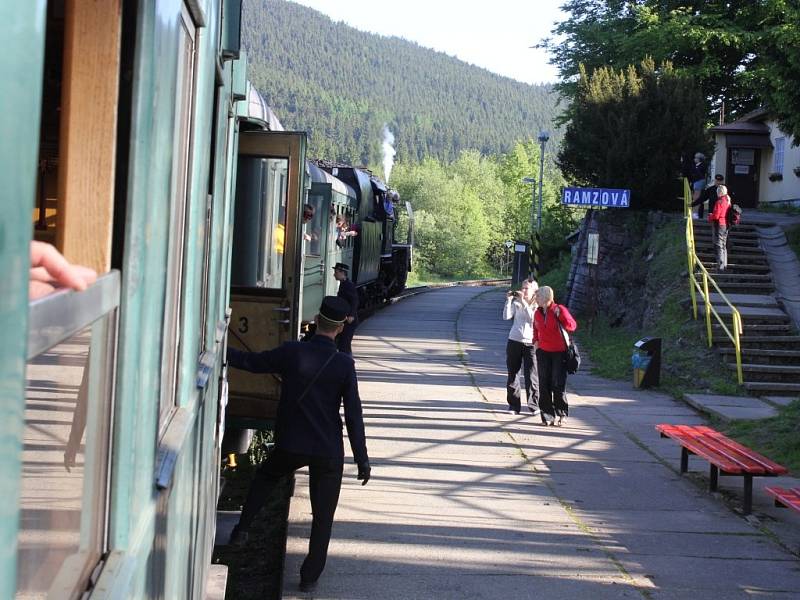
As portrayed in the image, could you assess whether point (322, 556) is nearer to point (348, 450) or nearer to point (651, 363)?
point (348, 450)

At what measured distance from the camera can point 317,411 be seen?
19.7ft

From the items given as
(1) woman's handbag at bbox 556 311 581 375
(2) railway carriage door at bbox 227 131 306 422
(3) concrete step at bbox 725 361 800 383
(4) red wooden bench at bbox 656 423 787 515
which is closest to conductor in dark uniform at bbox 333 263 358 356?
(1) woman's handbag at bbox 556 311 581 375

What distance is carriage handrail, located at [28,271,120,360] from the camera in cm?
107

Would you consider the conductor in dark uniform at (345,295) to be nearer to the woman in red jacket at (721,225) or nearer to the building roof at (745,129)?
the woman in red jacket at (721,225)

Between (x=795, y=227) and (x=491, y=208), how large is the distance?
92898 millimetres

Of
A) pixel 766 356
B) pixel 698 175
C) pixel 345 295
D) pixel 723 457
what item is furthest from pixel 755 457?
pixel 698 175

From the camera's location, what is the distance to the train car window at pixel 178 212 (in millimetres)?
2492

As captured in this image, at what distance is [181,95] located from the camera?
2609 mm

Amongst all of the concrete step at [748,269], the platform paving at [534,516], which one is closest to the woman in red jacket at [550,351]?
the platform paving at [534,516]

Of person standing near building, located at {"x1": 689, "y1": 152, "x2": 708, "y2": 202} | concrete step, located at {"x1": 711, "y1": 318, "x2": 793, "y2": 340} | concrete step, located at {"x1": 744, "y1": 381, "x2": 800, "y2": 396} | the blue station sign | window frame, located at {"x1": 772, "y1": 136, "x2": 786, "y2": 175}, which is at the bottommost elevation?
concrete step, located at {"x1": 744, "y1": 381, "x2": 800, "y2": 396}

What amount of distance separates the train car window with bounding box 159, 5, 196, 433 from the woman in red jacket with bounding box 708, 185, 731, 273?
19693mm

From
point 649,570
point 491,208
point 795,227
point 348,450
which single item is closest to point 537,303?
point 348,450

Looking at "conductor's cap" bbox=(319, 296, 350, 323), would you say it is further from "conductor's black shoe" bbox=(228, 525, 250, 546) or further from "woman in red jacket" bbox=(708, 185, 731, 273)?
"woman in red jacket" bbox=(708, 185, 731, 273)

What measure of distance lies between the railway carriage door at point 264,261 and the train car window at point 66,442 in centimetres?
646
